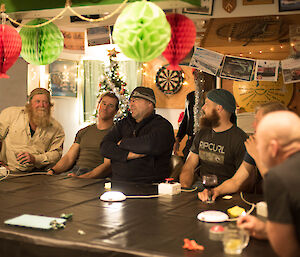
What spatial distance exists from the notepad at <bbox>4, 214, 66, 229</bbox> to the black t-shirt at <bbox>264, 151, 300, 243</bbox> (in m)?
1.03

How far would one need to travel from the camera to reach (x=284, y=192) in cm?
132

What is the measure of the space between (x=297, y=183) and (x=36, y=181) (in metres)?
2.26

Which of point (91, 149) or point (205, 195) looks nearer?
point (205, 195)

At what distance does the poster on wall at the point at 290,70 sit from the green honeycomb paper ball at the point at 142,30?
2494 mm

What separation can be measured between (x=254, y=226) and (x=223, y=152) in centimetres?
164

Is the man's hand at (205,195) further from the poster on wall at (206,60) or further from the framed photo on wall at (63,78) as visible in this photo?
the framed photo on wall at (63,78)

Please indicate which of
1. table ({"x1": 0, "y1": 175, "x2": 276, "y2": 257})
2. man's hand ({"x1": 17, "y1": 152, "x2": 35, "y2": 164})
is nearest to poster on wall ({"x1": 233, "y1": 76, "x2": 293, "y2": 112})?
table ({"x1": 0, "y1": 175, "x2": 276, "y2": 257})

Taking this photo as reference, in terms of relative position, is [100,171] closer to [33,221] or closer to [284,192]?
[33,221]

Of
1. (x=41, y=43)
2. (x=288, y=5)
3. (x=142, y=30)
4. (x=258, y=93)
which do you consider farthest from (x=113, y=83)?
(x=142, y=30)

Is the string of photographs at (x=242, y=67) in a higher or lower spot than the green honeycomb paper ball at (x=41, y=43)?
lower

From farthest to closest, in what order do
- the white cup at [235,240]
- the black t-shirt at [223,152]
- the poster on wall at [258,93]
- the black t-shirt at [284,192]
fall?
the poster on wall at [258,93] → the black t-shirt at [223,152] → the white cup at [235,240] → the black t-shirt at [284,192]

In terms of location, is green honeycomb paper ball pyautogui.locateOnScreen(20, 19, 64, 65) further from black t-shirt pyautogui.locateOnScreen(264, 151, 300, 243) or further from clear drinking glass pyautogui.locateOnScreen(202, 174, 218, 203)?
black t-shirt pyautogui.locateOnScreen(264, 151, 300, 243)

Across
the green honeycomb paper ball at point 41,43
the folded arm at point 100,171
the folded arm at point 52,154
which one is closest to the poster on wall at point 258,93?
the folded arm at point 100,171

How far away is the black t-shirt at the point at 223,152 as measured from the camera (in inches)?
128
